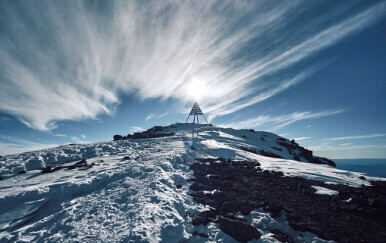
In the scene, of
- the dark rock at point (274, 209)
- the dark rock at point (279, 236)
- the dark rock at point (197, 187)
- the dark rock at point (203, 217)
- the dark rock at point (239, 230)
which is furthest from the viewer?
the dark rock at point (197, 187)

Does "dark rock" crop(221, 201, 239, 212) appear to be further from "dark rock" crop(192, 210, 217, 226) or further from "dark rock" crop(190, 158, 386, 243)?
"dark rock" crop(192, 210, 217, 226)

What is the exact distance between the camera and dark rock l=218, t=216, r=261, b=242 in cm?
594

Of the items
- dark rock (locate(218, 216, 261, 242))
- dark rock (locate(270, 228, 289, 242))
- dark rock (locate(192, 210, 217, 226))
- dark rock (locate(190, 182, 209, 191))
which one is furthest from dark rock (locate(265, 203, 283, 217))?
dark rock (locate(190, 182, 209, 191))

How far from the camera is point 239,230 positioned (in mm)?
6141

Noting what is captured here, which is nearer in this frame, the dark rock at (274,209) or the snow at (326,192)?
the dark rock at (274,209)

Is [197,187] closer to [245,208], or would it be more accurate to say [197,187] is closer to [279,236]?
[245,208]

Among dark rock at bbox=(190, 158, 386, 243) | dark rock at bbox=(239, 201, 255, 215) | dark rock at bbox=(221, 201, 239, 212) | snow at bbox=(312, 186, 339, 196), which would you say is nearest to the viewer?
dark rock at bbox=(190, 158, 386, 243)

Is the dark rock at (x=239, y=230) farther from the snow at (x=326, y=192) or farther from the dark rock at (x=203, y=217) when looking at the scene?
the snow at (x=326, y=192)

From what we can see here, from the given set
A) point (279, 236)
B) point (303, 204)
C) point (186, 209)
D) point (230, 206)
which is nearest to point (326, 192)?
point (303, 204)

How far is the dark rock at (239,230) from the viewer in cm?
594

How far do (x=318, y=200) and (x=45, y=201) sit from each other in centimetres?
1612

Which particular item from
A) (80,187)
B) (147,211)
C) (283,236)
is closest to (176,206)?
(147,211)

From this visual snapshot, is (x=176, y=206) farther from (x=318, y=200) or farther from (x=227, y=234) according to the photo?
(x=318, y=200)

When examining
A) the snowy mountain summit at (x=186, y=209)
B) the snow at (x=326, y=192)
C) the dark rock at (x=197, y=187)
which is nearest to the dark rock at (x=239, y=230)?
the snowy mountain summit at (x=186, y=209)
